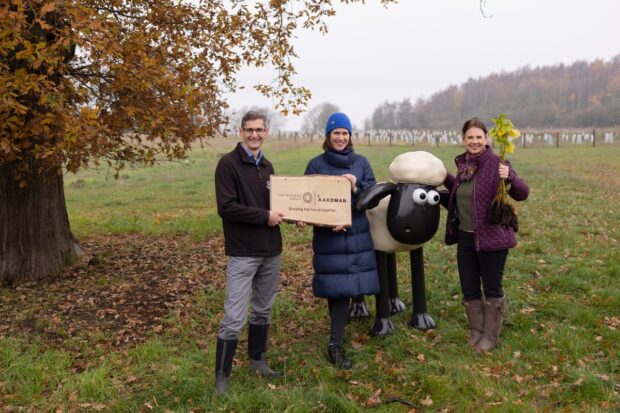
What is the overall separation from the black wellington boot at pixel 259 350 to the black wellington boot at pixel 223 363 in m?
0.38

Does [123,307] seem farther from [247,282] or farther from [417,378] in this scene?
[417,378]

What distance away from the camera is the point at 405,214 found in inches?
193

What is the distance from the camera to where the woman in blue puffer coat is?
451cm

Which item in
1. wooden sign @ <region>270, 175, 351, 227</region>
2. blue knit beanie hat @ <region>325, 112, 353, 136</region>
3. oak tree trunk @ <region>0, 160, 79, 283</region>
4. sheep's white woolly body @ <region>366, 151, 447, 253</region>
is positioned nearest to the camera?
wooden sign @ <region>270, 175, 351, 227</region>

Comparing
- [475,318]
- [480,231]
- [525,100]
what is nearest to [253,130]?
[480,231]

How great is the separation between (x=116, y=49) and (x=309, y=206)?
7.86 ft

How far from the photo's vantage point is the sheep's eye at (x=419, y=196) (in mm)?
4906

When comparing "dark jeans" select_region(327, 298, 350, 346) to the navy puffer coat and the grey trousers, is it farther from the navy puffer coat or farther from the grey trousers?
the grey trousers

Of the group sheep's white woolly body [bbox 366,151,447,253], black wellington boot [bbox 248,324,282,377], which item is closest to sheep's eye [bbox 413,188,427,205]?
sheep's white woolly body [bbox 366,151,447,253]

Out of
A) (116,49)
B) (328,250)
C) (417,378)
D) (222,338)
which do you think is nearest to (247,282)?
(222,338)

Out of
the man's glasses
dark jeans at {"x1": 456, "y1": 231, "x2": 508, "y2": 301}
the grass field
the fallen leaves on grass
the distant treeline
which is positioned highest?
the distant treeline

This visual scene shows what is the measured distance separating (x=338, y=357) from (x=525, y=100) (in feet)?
369

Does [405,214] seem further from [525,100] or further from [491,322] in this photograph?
[525,100]

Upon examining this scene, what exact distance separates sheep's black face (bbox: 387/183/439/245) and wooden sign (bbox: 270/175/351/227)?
→ 29.8 inches
